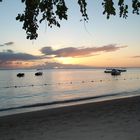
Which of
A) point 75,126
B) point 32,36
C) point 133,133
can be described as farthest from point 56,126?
point 32,36

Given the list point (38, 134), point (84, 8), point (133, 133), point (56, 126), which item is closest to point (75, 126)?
point (56, 126)

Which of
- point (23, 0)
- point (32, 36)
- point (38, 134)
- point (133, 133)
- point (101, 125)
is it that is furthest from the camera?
point (101, 125)

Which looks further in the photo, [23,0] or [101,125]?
[101,125]

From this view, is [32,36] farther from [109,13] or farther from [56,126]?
[56,126]

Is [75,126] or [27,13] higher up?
[27,13]

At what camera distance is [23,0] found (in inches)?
221

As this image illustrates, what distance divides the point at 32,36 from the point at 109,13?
5.28ft

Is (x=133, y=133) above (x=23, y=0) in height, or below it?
below

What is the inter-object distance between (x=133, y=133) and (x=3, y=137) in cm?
448

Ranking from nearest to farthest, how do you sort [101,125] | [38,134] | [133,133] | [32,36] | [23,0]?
[23,0] → [32,36] → [133,133] → [38,134] → [101,125]

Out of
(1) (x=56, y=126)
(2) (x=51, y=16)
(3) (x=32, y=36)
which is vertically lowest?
(1) (x=56, y=126)

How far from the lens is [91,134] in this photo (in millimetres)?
9984

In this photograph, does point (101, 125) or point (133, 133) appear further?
point (101, 125)

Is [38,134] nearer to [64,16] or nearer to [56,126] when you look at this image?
[56,126]
